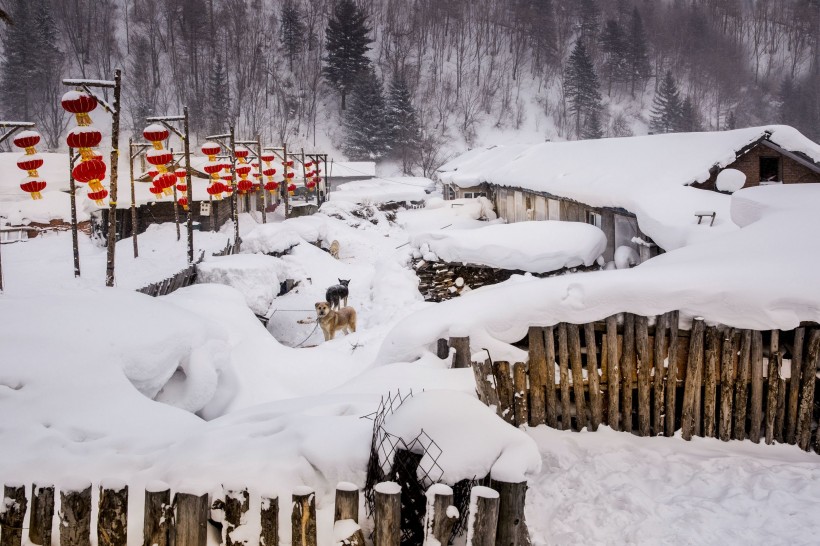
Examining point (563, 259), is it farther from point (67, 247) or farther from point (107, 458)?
point (67, 247)

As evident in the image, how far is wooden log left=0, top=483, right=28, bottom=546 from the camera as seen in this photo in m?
2.88

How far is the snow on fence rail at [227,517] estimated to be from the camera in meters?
2.80

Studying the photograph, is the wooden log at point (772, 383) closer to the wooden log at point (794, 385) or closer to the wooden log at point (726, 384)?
the wooden log at point (794, 385)

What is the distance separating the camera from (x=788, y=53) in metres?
87.2

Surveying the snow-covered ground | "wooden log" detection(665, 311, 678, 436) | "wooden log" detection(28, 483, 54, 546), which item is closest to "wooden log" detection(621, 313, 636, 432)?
the snow-covered ground

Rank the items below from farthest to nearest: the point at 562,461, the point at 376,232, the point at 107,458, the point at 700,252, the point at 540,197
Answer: the point at 376,232, the point at 540,197, the point at 700,252, the point at 562,461, the point at 107,458

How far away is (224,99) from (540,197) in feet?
171

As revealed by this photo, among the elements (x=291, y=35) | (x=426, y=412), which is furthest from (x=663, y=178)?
(x=291, y=35)

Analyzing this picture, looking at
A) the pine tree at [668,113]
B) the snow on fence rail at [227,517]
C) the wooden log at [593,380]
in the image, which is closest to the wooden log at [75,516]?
the snow on fence rail at [227,517]

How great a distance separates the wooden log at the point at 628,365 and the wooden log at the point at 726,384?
862 mm

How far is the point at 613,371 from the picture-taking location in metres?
5.80

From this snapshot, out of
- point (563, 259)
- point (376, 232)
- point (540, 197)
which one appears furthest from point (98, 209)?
point (563, 259)

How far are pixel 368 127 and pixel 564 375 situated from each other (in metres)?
57.1

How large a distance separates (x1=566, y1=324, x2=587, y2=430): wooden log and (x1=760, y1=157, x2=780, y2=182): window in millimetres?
16073
